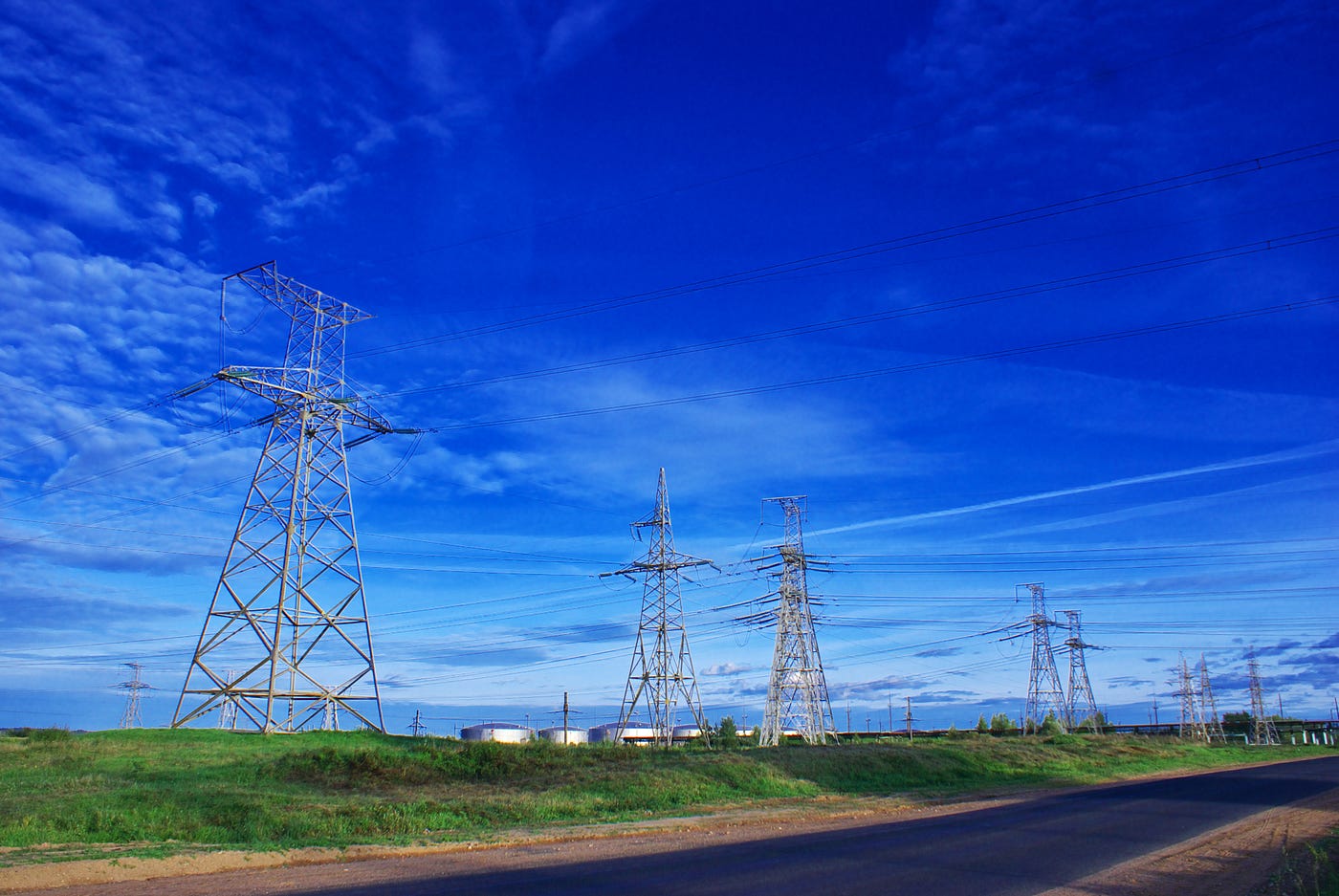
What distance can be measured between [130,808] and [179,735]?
1647 cm

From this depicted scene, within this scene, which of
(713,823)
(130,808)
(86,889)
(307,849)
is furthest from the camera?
(713,823)

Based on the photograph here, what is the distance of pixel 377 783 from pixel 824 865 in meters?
19.0

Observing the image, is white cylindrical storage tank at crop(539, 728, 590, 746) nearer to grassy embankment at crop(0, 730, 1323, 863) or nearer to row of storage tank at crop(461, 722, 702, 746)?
row of storage tank at crop(461, 722, 702, 746)

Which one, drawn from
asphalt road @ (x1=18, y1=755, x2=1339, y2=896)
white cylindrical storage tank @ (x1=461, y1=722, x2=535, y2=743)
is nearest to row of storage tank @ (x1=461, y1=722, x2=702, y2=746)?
white cylindrical storage tank @ (x1=461, y1=722, x2=535, y2=743)

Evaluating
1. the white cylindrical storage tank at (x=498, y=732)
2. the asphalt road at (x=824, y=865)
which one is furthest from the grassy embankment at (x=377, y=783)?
the white cylindrical storage tank at (x=498, y=732)

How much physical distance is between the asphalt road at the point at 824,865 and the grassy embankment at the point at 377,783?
13.6ft

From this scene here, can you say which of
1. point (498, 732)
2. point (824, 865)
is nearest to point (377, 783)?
point (824, 865)

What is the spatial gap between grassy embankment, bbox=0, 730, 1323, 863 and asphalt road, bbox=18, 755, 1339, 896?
414cm

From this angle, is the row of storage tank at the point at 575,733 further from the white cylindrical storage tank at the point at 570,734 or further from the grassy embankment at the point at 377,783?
the grassy embankment at the point at 377,783

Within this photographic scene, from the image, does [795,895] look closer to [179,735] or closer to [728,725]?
[179,735]

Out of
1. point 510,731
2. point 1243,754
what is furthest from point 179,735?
point 1243,754

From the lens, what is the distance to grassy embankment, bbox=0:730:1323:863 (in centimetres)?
2014

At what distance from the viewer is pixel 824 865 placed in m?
15.7

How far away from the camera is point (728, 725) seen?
269 ft
